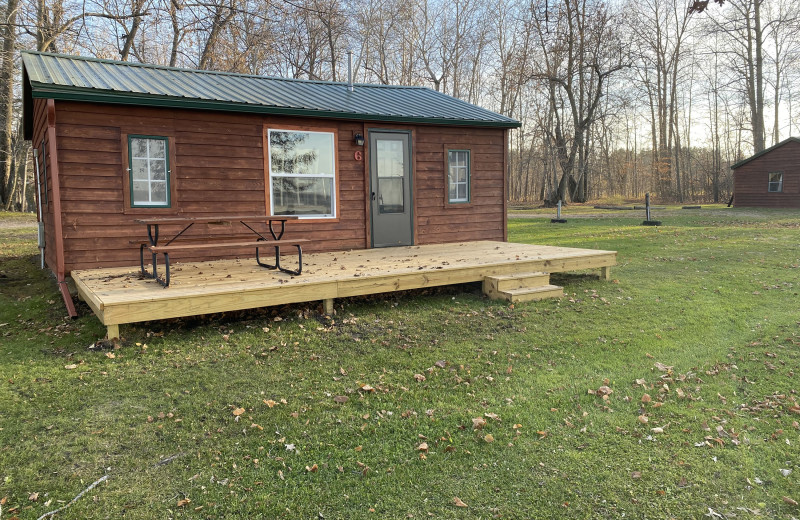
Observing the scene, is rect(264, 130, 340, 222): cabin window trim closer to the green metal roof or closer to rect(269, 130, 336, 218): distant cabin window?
rect(269, 130, 336, 218): distant cabin window

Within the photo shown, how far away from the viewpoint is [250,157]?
7285mm

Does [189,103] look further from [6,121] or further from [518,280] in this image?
[6,121]

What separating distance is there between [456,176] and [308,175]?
2.64 metres

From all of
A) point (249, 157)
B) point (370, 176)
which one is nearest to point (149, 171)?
point (249, 157)

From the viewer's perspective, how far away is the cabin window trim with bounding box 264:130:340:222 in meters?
7.43

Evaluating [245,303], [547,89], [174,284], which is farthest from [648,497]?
[547,89]

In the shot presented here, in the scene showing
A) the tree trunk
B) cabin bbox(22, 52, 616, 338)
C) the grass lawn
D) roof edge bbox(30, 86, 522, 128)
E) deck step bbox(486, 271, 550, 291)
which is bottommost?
the grass lawn

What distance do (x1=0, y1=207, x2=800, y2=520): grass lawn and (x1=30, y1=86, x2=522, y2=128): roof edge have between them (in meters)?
2.42

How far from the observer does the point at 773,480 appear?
2725 millimetres

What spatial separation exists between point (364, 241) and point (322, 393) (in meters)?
4.73

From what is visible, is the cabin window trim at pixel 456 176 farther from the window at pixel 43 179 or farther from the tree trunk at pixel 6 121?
the tree trunk at pixel 6 121

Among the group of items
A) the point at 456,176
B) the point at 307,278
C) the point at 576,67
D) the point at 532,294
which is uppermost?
the point at 576,67

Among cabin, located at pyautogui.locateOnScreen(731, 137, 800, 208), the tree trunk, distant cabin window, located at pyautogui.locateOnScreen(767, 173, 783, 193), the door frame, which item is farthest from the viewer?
distant cabin window, located at pyautogui.locateOnScreen(767, 173, 783, 193)

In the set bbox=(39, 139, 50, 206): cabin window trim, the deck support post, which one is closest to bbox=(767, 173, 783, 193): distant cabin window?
bbox=(39, 139, 50, 206): cabin window trim
